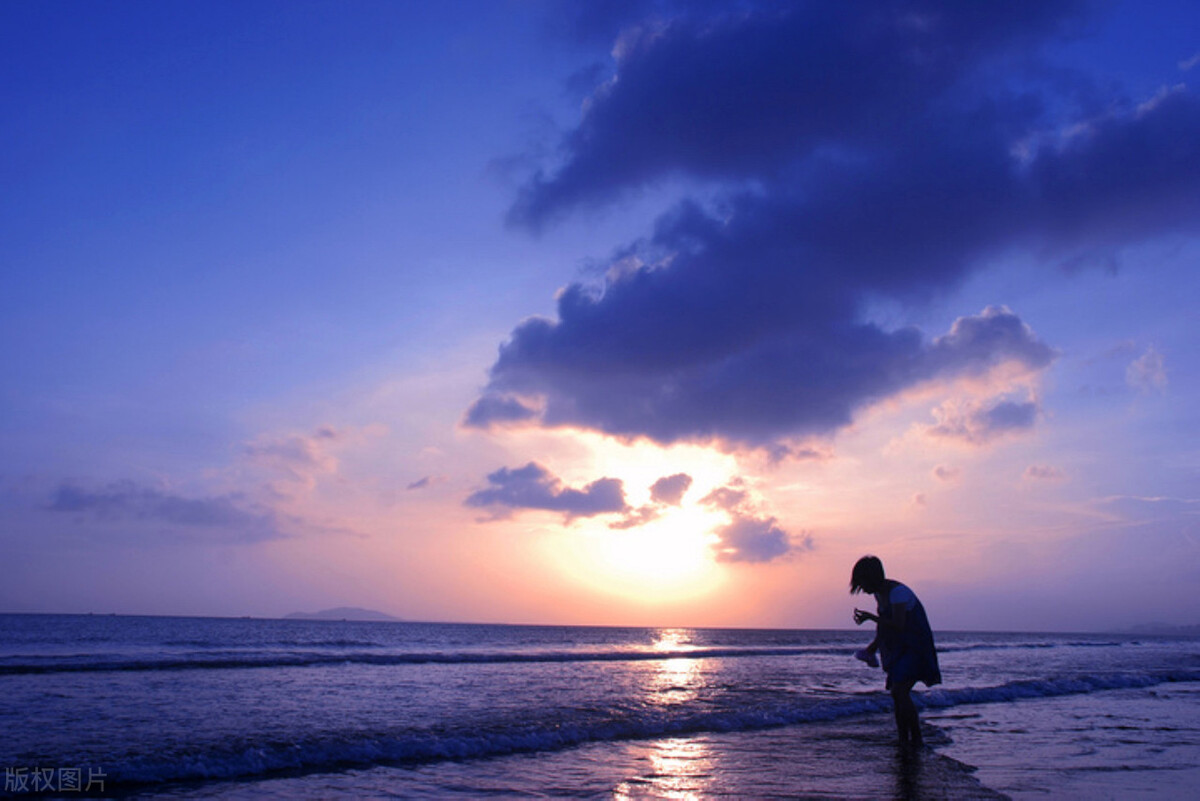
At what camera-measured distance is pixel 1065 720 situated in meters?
13.3

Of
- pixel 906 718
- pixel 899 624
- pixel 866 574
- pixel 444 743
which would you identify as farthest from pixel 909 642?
pixel 444 743

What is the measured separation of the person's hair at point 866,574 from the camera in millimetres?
8445

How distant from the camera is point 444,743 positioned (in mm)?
10461

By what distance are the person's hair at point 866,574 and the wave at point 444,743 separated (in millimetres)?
5106

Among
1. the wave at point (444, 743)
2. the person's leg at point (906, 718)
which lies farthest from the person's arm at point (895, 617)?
the wave at point (444, 743)

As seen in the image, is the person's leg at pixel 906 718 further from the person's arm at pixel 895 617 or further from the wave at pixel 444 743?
the wave at pixel 444 743

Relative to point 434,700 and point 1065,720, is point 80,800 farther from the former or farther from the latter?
point 1065,720

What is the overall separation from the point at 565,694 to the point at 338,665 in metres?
13.4

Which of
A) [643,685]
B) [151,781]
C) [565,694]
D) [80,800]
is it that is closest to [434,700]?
[565,694]

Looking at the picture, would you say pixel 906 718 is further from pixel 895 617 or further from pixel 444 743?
pixel 444 743

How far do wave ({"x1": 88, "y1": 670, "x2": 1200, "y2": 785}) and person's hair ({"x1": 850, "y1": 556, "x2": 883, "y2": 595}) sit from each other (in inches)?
201

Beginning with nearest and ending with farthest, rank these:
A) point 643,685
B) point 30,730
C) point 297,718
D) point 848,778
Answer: point 848,778 < point 30,730 < point 297,718 < point 643,685

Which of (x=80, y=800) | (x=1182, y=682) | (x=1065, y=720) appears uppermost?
(x=80, y=800)

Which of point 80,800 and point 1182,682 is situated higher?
point 80,800
